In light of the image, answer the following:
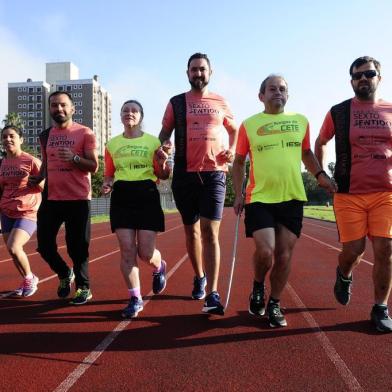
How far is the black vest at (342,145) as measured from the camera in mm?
4137

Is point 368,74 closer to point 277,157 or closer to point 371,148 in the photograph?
point 371,148

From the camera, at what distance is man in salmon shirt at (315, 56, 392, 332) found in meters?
3.99

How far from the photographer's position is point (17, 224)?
5438mm

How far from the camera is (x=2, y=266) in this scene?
336 inches

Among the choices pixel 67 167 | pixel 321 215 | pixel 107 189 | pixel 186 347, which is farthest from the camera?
pixel 321 215

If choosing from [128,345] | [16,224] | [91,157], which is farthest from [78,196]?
[128,345]

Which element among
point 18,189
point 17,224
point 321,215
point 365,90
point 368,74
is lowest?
point 321,215

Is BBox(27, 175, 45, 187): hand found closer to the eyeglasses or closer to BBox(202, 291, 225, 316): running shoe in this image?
BBox(202, 291, 225, 316): running shoe

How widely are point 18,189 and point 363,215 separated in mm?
3928

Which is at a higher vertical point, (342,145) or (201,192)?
(342,145)

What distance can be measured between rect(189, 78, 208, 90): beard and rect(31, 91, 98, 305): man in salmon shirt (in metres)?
1.27

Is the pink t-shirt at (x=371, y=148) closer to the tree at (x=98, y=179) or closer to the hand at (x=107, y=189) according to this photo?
the hand at (x=107, y=189)

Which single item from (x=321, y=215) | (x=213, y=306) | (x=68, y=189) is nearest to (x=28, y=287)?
(x=68, y=189)

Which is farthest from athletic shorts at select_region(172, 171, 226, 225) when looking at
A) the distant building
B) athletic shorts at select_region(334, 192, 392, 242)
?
the distant building
